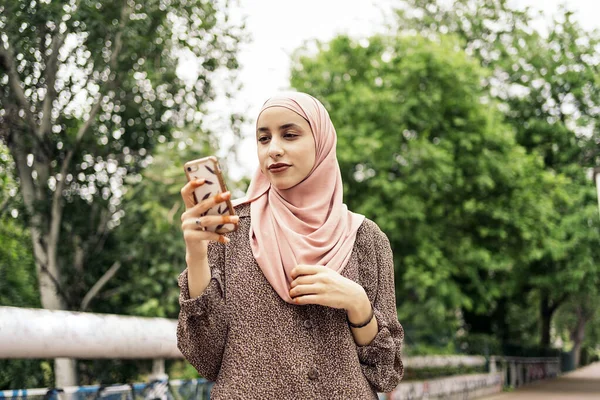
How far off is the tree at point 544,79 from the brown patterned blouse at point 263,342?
1961 centimetres

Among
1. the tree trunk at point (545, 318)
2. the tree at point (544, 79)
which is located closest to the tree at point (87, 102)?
the tree at point (544, 79)

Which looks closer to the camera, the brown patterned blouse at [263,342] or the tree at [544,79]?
the brown patterned blouse at [263,342]

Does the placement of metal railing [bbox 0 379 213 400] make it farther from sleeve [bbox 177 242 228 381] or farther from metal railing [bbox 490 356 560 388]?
metal railing [bbox 490 356 560 388]

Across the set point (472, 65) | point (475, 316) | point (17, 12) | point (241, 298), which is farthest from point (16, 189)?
point (475, 316)

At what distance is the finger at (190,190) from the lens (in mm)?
1805

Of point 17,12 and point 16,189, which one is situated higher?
point 17,12

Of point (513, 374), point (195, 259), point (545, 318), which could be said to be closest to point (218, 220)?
point (195, 259)

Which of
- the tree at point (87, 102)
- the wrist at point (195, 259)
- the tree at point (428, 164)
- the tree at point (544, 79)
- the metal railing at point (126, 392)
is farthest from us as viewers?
the tree at point (544, 79)

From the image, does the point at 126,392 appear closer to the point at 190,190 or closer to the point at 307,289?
the point at 307,289

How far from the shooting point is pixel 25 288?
6.16 m

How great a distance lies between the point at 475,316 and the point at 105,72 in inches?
791

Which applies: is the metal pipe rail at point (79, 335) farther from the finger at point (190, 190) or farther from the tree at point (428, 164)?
the tree at point (428, 164)

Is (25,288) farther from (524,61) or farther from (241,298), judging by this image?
(524,61)

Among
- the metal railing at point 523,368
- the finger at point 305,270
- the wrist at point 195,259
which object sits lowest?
the metal railing at point 523,368
